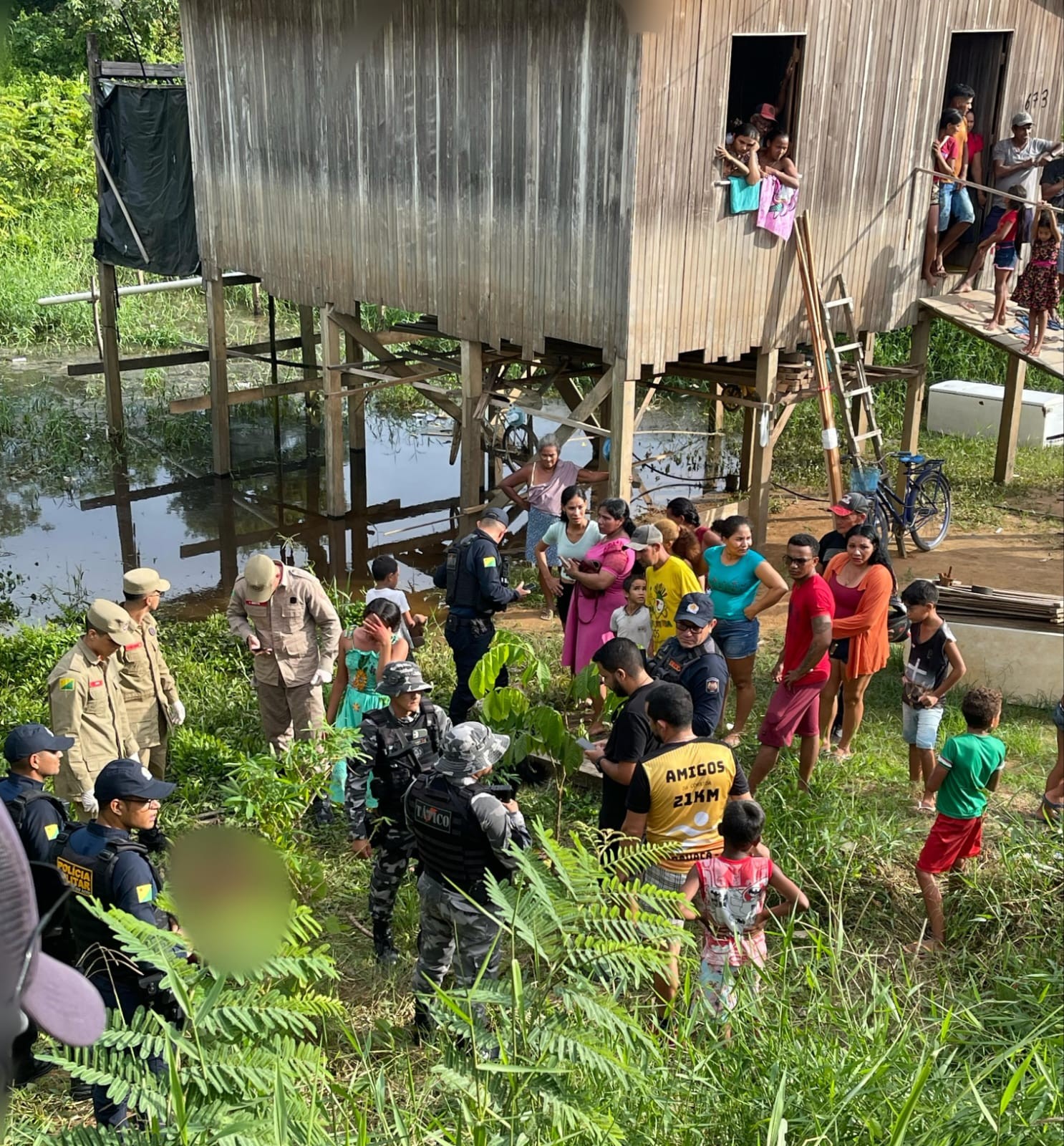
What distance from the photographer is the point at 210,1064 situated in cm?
306

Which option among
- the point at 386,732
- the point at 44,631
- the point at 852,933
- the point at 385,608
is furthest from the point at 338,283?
the point at 852,933

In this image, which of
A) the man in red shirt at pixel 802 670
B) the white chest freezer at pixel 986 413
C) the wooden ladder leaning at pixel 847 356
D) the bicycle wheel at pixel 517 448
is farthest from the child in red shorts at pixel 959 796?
the white chest freezer at pixel 986 413

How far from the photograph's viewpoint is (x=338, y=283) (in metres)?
12.9

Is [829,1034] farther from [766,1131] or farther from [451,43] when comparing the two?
[451,43]

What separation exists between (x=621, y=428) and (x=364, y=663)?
14.3 feet

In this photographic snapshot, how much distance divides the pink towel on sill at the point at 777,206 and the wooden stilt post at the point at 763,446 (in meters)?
1.15

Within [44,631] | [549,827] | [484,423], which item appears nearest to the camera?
[549,827]

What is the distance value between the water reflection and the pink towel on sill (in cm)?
347

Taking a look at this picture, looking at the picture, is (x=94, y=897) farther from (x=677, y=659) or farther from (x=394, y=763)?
(x=677, y=659)

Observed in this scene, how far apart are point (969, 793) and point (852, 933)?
0.85 meters

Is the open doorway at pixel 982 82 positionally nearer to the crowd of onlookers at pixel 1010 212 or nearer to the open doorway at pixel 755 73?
the crowd of onlookers at pixel 1010 212

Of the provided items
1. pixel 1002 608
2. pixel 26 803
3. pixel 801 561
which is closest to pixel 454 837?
pixel 26 803

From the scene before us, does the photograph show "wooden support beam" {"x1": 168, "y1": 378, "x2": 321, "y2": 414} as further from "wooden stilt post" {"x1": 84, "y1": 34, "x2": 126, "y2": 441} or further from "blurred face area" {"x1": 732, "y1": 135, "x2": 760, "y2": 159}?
"blurred face area" {"x1": 732, "y1": 135, "x2": 760, "y2": 159}

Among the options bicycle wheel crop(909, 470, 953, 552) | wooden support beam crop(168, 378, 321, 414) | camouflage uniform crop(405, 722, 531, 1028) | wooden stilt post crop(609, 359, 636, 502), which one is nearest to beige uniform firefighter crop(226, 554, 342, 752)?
camouflage uniform crop(405, 722, 531, 1028)
